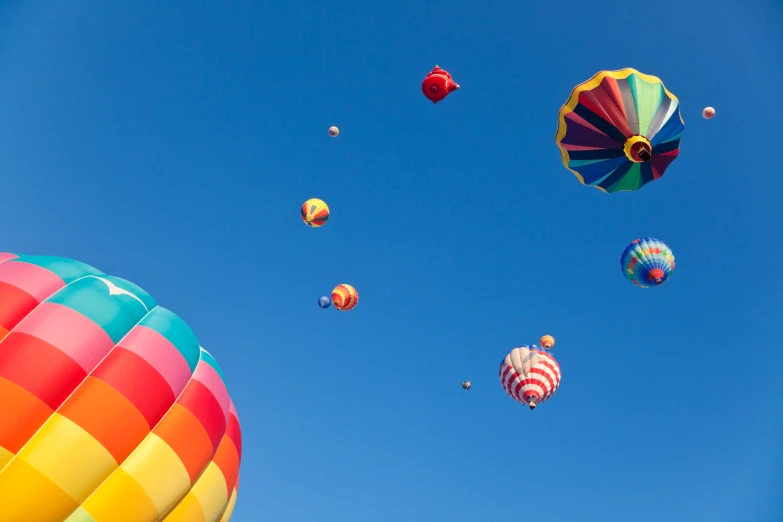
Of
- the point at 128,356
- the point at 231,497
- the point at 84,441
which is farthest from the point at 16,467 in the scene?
the point at 231,497

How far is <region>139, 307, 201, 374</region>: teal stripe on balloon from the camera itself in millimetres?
7695

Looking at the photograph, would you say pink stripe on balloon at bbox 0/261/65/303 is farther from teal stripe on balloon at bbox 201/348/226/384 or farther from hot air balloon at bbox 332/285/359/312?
hot air balloon at bbox 332/285/359/312

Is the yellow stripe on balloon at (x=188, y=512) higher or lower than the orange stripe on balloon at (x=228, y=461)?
lower

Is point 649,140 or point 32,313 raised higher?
point 649,140

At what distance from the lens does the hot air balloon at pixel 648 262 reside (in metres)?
14.2

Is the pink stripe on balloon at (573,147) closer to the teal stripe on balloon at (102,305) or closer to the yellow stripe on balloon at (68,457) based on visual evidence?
the teal stripe on balloon at (102,305)

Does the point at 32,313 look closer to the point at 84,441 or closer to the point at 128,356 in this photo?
the point at 128,356

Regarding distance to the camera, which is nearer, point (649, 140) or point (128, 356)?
point (128, 356)

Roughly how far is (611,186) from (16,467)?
42.5ft

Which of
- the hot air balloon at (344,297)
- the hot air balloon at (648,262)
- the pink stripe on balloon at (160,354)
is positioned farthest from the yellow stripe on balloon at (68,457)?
the hot air balloon at (648,262)

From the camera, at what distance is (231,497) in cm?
856

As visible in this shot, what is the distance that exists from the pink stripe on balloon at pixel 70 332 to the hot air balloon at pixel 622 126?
10.6 m

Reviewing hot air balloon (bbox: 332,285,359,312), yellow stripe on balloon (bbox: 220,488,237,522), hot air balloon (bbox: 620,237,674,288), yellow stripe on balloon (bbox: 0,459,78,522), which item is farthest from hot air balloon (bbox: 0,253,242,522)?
hot air balloon (bbox: 620,237,674,288)

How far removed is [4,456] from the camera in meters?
5.88
